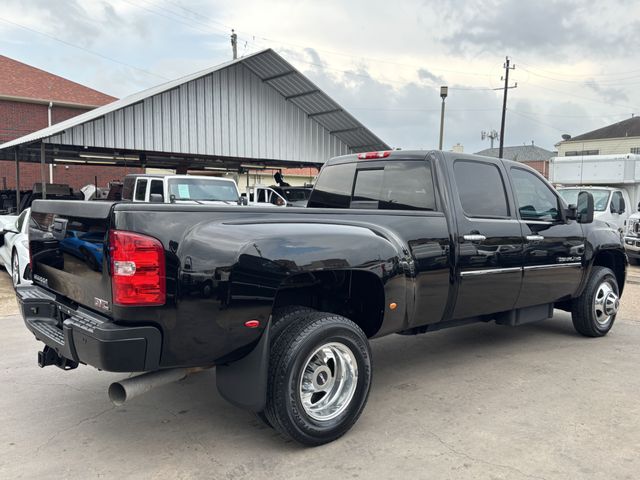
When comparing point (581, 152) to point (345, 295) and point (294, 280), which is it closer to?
point (345, 295)

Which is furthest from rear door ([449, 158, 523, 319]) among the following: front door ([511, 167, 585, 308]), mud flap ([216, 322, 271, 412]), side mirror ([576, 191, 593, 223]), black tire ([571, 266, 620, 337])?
mud flap ([216, 322, 271, 412])

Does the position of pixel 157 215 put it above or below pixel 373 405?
above

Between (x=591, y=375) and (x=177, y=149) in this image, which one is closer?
(x=591, y=375)

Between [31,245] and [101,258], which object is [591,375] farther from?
[31,245]

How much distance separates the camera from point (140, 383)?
298cm

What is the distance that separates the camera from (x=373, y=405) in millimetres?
4055

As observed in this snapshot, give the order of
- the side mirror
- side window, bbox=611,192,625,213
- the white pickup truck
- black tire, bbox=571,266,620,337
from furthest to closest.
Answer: side window, bbox=611,192,625,213, the white pickup truck, black tire, bbox=571,266,620,337, the side mirror

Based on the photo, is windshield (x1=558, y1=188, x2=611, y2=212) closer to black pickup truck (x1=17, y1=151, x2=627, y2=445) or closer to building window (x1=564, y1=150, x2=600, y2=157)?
black pickup truck (x1=17, y1=151, x2=627, y2=445)

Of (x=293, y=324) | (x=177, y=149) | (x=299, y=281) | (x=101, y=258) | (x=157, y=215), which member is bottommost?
(x=293, y=324)

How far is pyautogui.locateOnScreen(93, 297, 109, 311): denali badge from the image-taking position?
9.38ft

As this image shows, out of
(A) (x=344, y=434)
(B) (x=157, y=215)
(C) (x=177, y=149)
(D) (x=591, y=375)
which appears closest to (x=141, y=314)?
(B) (x=157, y=215)

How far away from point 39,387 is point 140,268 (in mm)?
2434

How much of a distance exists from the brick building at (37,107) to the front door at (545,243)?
27114 mm

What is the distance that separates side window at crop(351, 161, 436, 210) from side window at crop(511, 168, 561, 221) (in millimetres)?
1143
